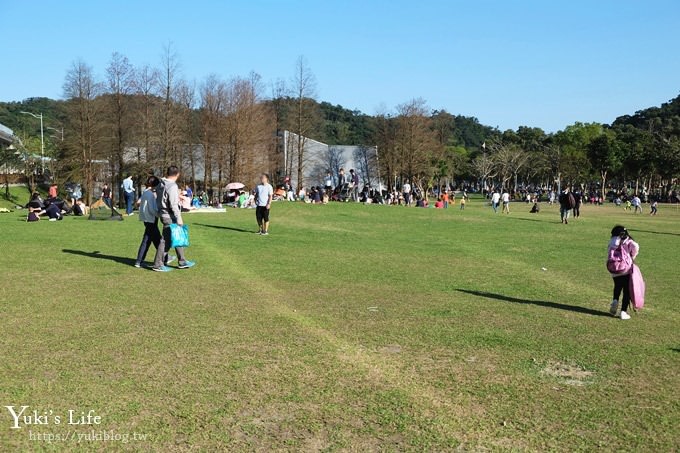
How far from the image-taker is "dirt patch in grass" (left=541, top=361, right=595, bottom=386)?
18.2ft

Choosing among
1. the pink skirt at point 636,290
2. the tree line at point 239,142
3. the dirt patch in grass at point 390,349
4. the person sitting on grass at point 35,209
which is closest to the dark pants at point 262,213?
the person sitting on grass at point 35,209

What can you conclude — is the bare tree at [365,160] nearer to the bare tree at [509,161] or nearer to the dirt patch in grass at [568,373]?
the bare tree at [509,161]

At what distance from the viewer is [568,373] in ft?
18.9

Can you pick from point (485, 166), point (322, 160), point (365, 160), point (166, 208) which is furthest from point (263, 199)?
point (485, 166)

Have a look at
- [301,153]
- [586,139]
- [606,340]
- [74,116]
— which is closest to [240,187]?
[74,116]

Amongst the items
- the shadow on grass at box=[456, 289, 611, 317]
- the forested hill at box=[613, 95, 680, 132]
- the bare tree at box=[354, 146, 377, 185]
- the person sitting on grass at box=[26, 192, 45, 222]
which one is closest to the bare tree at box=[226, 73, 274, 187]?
the bare tree at box=[354, 146, 377, 185]

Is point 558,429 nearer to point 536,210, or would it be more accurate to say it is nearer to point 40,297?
point 40,297

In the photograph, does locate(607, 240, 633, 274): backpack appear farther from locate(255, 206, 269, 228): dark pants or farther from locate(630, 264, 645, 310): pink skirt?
locate(255, 206, 269, 228): dark pants

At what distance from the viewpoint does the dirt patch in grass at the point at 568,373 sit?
554cm

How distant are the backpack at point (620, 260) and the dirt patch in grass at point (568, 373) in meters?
3.20

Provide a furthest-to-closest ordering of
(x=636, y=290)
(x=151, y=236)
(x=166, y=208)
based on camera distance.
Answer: (x=151, y=236) < (x=166, y=208) < (x=636, y=290)

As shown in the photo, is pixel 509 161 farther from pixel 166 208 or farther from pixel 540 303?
pixel 166 208

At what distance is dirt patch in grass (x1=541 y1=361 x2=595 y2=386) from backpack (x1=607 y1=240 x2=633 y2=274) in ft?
10.5

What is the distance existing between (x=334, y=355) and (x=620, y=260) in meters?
4.84
